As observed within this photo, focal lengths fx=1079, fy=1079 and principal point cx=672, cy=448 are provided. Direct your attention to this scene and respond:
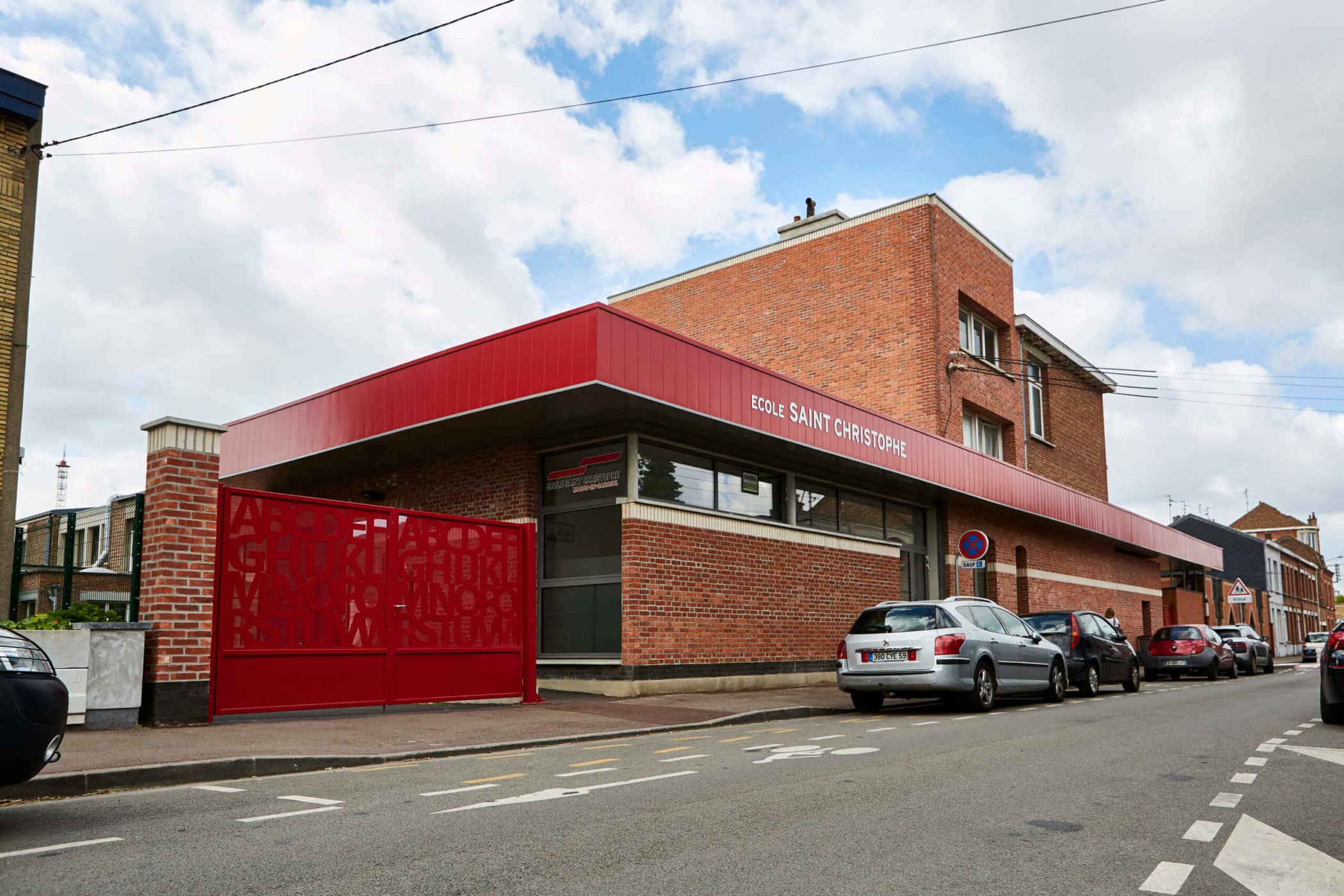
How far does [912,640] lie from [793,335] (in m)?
15.5

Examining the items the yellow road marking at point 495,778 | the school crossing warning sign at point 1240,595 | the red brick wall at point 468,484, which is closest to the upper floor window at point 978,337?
the school crossing warning sign at point 1240,595

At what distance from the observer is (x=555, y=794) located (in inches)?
277

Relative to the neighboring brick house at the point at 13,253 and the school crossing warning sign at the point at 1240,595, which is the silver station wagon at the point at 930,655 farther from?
the school crossing warning sign at the point at 1240,595

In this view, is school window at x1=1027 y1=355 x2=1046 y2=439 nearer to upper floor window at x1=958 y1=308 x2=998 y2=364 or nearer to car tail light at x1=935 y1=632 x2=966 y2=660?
upper floor window at x1=958 y1=308 x2=998 y2=364

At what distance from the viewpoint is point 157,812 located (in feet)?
21.2

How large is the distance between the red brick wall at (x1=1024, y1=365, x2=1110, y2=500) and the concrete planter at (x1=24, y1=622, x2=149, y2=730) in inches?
1021

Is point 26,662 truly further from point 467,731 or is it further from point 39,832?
point 467,731

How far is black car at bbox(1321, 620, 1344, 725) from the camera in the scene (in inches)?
447

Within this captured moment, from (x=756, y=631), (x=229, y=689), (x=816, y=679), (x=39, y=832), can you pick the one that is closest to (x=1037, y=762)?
(x=39, y=832)

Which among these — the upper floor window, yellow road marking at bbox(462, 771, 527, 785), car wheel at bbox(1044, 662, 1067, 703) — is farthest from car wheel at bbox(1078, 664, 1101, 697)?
yellow road marking at bbox(462, 771, 527, 785)

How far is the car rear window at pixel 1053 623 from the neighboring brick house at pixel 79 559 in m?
13.6

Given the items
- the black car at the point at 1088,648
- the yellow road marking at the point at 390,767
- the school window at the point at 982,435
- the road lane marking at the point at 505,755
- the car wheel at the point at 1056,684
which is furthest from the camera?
the school window at the point at 982,435

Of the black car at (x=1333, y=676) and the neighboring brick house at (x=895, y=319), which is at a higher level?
the neighboring brick house at (x=895, y=319)

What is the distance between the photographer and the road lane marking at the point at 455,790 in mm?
7086
